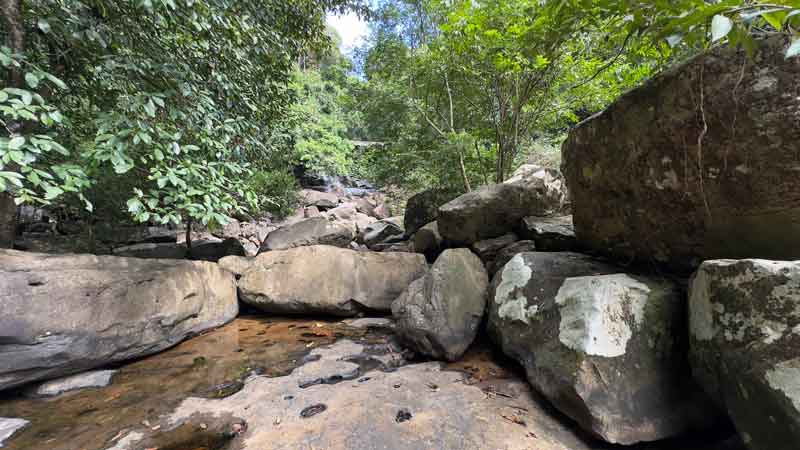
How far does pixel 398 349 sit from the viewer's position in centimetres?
289

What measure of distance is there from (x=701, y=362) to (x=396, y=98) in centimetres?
633

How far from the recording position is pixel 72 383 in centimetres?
238

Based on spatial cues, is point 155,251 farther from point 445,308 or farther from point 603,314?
point 603,314

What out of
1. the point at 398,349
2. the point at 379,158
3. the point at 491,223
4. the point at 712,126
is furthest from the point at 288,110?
the point at 712,126

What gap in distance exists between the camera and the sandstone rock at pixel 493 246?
152 inches

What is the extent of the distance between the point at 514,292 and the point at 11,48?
426 cm

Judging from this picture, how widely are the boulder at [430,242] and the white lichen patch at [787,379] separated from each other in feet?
12.3

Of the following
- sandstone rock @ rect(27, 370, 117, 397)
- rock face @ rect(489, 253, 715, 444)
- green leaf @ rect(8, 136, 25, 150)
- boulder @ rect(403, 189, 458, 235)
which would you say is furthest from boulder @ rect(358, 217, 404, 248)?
green leaf @ rect(8, 136, 25, 150)

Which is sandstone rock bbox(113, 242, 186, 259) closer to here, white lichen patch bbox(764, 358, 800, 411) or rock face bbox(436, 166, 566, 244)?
rock face bbox(436, 166, 566, 244)

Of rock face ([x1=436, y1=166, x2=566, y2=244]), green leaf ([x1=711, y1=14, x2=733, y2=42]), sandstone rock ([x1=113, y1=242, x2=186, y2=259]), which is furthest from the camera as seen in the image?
sandstone rock ([x1=113, y1=242, x2=186, y2=259])

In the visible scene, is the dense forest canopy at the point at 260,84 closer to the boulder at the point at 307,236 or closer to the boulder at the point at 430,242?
the boulder at the point at 307,236

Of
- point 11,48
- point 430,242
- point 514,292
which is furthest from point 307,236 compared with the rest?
point 514,292

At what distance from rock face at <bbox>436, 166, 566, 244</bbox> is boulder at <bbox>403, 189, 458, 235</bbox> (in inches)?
85.0

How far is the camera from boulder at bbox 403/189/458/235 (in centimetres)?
650
